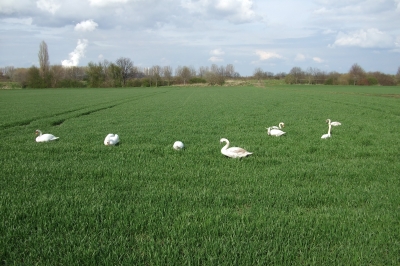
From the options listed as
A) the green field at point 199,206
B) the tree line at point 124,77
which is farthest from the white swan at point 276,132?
the tree line at point 124,77

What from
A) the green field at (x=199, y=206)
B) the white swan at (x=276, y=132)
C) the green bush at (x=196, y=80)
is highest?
the green bush at (x=196, y=80)

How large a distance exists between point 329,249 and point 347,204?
69.6 inches

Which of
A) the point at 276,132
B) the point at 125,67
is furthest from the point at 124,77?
the point at 276,132

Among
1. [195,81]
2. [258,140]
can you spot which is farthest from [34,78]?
[258,140]

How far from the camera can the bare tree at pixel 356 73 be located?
119375 mm

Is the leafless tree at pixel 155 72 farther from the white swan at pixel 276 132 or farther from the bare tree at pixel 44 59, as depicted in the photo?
the white swan at pixel 276 132

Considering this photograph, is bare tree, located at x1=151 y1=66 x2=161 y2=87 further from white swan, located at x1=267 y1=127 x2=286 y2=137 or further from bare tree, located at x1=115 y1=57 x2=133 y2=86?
white swan, located at x1=267 y1=127 x2=286 y2=137

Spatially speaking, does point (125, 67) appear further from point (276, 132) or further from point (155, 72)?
point (276, 132)

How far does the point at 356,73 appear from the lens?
422 ft

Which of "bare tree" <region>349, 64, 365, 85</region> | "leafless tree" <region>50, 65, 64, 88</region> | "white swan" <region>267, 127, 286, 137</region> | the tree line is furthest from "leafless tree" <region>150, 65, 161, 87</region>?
"white swan" <region>267, 127, 286, 137</region>

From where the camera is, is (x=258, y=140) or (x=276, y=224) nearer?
(x=276, y=224)

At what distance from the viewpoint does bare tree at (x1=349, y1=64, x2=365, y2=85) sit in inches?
4700

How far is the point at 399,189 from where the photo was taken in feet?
20.0

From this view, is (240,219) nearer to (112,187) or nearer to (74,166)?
(112,187)
